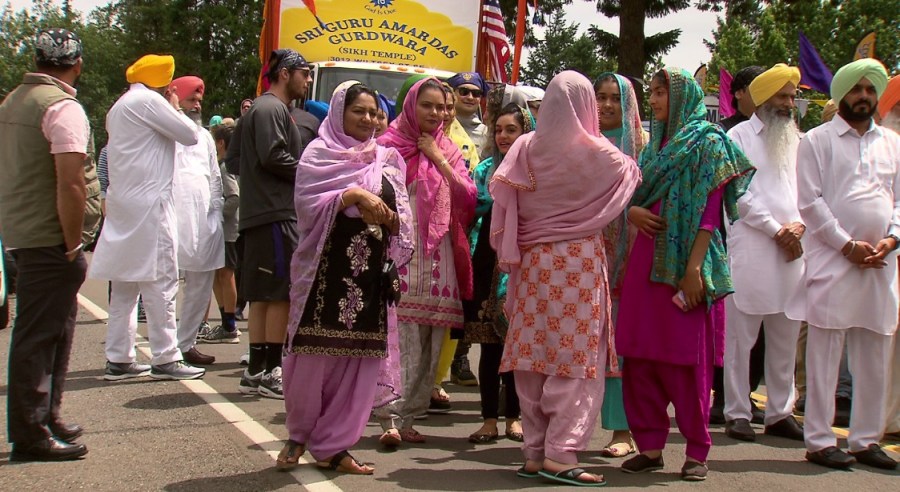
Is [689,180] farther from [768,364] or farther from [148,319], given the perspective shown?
[148,319]

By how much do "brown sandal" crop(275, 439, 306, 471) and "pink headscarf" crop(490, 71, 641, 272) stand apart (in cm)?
139

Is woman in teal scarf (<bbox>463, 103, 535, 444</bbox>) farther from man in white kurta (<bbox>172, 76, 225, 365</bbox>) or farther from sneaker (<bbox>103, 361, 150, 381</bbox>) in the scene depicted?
man in white kurta (<bbox>172, 76, 225, 365</bbox>)

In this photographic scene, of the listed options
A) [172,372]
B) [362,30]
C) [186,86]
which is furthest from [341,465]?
[362,30]

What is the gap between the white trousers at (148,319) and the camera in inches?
280

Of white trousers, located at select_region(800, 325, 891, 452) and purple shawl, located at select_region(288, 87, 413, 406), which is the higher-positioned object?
purple shawl, located at select_region(288, 87, 413, 406)

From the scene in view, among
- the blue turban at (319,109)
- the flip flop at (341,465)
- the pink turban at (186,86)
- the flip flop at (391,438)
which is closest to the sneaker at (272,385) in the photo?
the flip flop at (391,438)

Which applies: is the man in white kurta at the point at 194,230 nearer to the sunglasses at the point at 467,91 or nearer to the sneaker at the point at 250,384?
the sneaker at the point at 250,384

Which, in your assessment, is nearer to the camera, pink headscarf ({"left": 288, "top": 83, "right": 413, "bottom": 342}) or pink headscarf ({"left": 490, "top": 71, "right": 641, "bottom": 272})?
pink headscarf ({"left": 490, "top": 71, "right": 641, "bottom": 272})

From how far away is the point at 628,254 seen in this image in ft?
17.8

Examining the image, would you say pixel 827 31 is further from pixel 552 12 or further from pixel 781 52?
pixel 552 12

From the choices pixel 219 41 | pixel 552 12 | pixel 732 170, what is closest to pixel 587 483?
pixel 732 170

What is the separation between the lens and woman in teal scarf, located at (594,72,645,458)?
5.46 metres

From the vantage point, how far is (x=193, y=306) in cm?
804

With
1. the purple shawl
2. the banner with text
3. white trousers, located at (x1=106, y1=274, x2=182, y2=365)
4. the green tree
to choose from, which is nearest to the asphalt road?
white trousers, located at (x1=106, y1=274, x2=182, y2=365)
